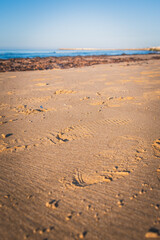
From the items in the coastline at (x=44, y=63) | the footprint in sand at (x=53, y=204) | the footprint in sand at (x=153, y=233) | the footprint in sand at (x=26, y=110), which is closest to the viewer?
the footprint in sand at (x=153, y=233)

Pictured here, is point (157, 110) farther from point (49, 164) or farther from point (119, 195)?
point (49, 164)

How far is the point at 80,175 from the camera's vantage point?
1.59 meters

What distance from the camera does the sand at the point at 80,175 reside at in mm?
1118

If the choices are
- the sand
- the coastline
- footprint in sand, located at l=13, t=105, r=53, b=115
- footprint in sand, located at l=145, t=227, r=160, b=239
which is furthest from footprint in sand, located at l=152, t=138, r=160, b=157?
the coastline

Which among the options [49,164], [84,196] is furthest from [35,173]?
[84,196]

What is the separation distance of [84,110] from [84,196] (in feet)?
7.36

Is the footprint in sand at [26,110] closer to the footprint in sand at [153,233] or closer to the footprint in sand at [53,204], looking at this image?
the footprint in sand at [53,204]

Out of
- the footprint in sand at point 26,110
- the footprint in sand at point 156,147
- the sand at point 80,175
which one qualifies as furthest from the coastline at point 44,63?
the footprint in sand at point 156,147

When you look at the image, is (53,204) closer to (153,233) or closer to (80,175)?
(80,175)

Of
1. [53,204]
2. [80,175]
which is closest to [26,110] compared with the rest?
[80,175]

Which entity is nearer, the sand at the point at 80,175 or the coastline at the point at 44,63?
the sand at the point at 80,175

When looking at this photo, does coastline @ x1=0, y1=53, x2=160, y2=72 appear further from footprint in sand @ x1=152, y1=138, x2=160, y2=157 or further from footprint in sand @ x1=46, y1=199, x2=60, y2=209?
footprint in sand @ x1=46, y1=199, x2=60, y2=209

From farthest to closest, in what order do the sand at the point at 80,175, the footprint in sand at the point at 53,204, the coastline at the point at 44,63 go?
the coastline at the point at 44,63, the footprint in sand at the point at 53,204, the sand at the point at 80,175

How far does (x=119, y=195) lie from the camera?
1.35 metres
